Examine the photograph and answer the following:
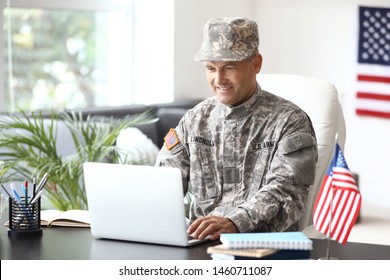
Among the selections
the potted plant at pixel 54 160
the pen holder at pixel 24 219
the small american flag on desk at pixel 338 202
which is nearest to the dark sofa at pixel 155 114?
the potted plant at pixel 54 160

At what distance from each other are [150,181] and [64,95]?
4.02 meters

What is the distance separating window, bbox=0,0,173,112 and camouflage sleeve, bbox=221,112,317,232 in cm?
336

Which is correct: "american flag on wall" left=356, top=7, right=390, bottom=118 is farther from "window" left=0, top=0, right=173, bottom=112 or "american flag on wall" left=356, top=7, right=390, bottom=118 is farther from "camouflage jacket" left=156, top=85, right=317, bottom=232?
"camouflage jacket" left=156, top=85, right=317, bottom=232

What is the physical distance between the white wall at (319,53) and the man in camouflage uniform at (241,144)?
3.74m

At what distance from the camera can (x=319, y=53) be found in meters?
6.74

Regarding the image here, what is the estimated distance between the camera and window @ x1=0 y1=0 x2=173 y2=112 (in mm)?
5727

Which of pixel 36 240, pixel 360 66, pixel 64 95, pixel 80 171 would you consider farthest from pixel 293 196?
pixel 360 66

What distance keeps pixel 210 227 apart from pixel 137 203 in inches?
8.2

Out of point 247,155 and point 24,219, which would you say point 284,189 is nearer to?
point 247,155

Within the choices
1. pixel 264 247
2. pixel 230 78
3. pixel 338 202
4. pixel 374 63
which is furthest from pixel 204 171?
pixel 374 63

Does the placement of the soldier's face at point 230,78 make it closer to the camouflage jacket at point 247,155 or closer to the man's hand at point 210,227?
the camouflage jacket at point 247,155

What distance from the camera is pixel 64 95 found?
238 inches

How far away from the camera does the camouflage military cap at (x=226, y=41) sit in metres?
2.55
